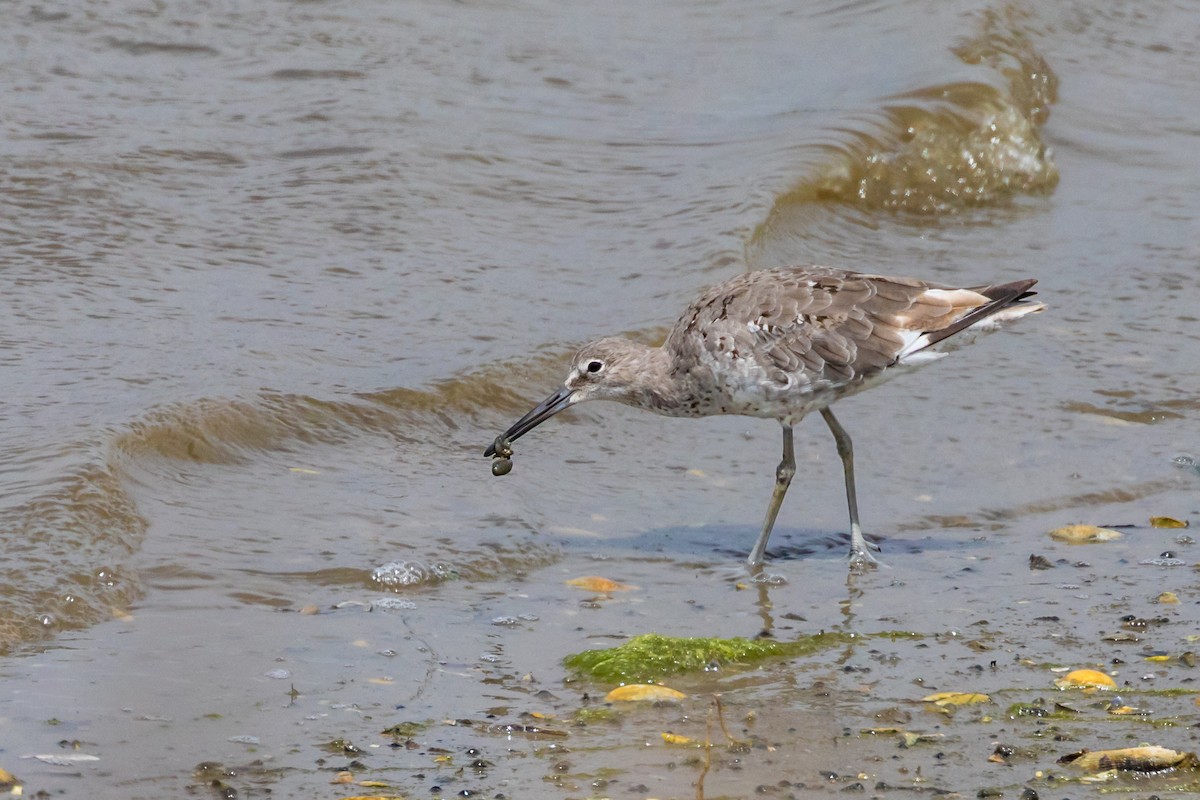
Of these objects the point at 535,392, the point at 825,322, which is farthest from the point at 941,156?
the point at 825,322

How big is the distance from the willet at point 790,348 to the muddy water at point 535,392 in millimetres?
377

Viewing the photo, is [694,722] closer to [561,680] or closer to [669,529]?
[561,680]

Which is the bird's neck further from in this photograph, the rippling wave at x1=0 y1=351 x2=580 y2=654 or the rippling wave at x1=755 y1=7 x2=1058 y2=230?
the rippling wave at x1=755 y1=7 x2=1058 y2=230

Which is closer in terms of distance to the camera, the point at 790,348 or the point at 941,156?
the point at 790,348

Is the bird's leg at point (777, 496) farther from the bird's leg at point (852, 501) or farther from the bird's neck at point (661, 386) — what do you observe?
the bird's neck at point (661, 386)

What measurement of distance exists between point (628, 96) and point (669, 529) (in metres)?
5.75

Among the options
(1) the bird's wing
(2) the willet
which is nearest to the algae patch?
(2) the willet

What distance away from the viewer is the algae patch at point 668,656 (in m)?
4.79

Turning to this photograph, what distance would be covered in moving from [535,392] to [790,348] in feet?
5.51

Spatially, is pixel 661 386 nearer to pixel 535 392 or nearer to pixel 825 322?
pixel 825 322

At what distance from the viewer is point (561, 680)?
4.78 metres

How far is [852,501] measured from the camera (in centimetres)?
631

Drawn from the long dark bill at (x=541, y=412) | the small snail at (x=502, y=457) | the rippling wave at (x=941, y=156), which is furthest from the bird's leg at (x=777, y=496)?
the rippling wave at (x=941, y=156)

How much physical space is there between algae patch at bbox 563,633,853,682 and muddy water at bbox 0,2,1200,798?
124 mm
